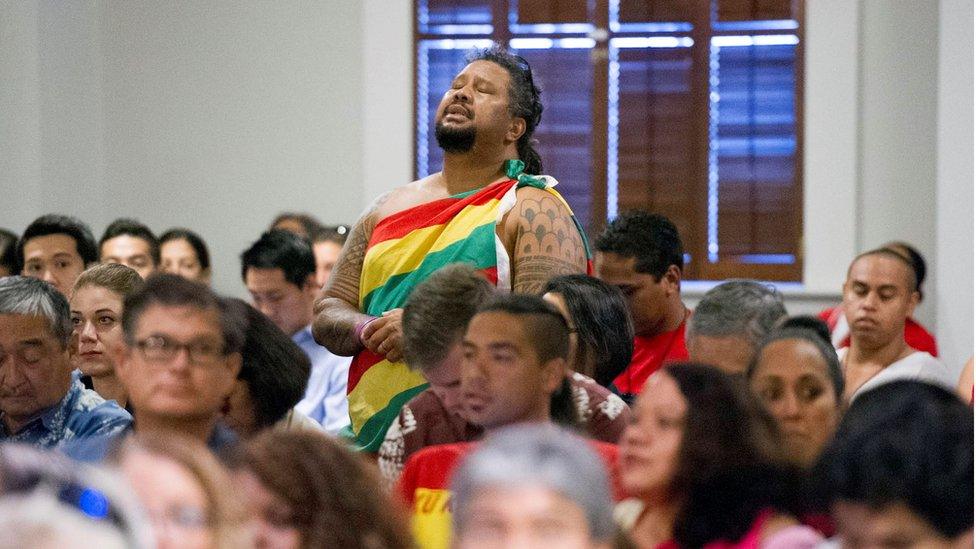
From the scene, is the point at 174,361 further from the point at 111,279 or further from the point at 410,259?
the point at 111,279

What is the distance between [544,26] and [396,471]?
3.94 metres

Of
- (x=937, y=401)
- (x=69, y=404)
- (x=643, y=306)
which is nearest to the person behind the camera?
(x=937, y=401)

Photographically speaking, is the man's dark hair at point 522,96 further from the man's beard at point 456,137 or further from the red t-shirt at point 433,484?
the red t-shirt at point 433,484

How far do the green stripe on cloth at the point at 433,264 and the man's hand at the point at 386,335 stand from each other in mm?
114

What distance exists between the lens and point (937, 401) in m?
1.69

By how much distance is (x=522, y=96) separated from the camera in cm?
308

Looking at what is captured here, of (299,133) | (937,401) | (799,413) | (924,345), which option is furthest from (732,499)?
(299,133)

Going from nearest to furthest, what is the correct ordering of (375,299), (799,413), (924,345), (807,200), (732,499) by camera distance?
(732,499)
(799,413)
(375,299)
(924,345)
(807,200)

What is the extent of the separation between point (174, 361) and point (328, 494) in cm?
64

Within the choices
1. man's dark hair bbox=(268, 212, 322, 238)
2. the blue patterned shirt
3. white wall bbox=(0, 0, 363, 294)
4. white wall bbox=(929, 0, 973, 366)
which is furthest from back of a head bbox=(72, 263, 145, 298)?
white wall bbox=(929, 0, 973, 366)

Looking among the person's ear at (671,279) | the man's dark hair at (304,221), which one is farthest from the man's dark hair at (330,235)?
the person's ear at (671,279)

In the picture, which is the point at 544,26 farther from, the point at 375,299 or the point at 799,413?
the point at 799,413

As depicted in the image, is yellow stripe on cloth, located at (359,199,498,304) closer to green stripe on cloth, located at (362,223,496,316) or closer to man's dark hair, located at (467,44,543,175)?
green stripe on cloth, located at (362,223,496,316)

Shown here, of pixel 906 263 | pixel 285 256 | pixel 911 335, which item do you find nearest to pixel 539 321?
pixel 906 263
